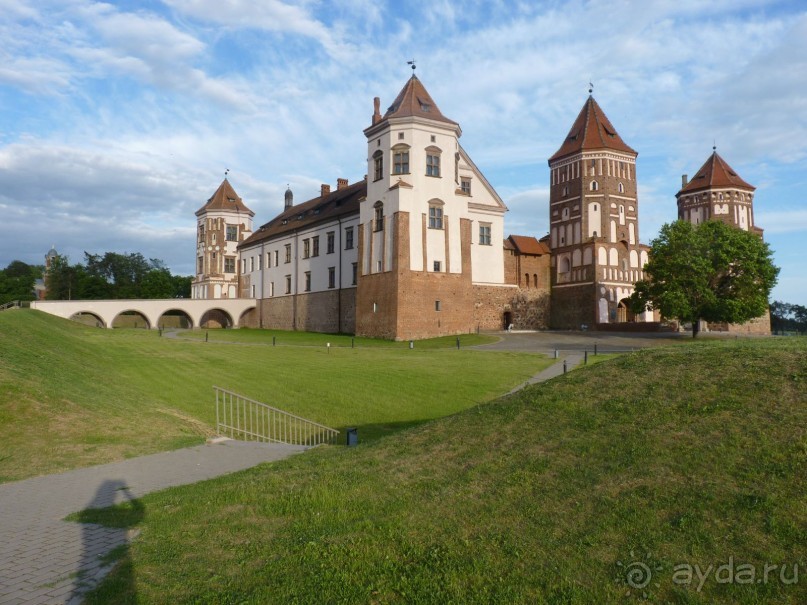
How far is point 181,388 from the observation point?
2195cm

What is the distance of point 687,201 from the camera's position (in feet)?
231

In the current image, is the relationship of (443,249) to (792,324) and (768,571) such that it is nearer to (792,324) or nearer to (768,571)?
(768,571)

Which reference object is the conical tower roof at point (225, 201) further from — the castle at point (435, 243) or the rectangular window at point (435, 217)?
the rectangular window at point (435, 217)

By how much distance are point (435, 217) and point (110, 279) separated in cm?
8693

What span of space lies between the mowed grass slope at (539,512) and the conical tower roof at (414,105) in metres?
37.4

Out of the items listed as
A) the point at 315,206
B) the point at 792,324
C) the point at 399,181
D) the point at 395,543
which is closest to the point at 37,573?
the point at 395,543

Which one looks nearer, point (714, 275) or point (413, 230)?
point (714, 275)

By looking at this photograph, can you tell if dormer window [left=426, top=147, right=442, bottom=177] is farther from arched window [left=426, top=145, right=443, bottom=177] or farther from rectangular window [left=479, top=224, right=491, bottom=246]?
rectangular window [left=479, top=224, right=491, bottom=246]

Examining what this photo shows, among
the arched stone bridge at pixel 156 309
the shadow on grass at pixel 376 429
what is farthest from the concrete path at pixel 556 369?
the arched stone bridge at pixel 156 309

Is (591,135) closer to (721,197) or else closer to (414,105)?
(721,197)

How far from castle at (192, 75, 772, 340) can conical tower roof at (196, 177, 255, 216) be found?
0.20 meters

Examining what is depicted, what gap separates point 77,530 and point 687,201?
244 feet

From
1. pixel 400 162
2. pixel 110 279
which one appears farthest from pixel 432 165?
pixel 110 279

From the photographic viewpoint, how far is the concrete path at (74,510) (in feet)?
19.3
